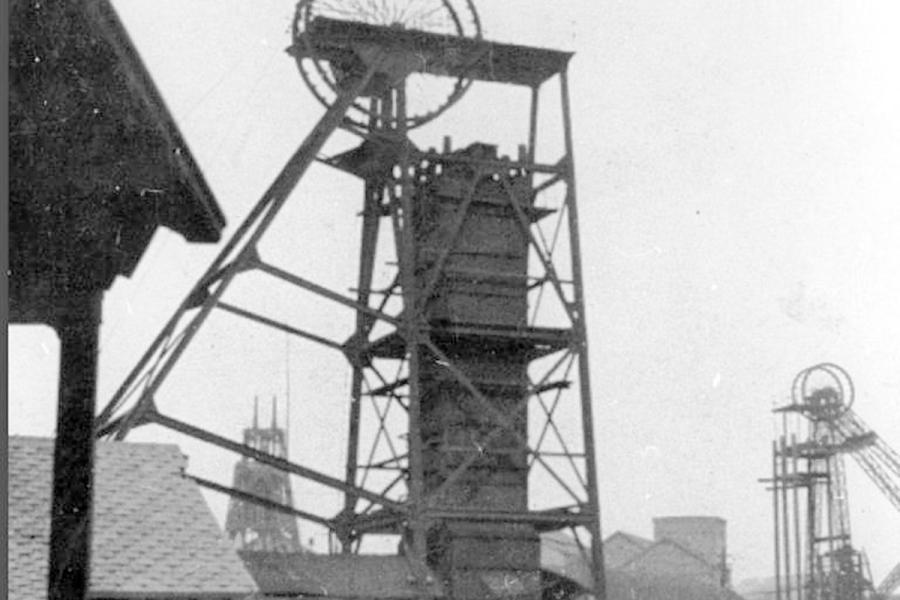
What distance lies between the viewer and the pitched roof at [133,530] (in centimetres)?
1228

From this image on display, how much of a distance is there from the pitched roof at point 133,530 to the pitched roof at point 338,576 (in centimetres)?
284

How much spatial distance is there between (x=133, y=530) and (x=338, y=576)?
446 cm

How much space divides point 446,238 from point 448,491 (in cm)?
354

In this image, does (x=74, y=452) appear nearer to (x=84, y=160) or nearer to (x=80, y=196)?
(x=80, y=196)

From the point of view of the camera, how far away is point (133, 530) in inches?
526

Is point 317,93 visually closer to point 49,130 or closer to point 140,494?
point 140,494

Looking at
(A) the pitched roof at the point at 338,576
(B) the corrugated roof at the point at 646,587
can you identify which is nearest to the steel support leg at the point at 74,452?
(A) the pitched roof at the point at 338,576

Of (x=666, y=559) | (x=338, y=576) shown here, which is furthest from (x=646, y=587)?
(x=338, y=576)

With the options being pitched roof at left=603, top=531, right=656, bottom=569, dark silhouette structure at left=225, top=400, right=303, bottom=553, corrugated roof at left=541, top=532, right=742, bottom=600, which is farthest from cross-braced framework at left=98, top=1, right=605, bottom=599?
pitched roof at left=603, top=531, right=656, bottom=569

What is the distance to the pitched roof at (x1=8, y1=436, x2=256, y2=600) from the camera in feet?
40.3

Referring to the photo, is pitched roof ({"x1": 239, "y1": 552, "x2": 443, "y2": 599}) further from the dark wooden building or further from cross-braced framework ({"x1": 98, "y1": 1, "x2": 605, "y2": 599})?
the dark wooden building

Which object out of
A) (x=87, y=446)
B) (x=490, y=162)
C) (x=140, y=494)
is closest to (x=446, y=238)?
(x=490, y=162)

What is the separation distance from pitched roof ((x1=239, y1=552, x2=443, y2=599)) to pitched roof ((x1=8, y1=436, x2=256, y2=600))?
2.84m

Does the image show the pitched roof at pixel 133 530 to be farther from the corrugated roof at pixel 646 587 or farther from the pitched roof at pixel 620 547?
the pitched roof at pixel 620 547
